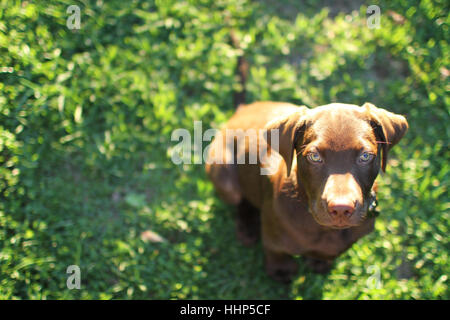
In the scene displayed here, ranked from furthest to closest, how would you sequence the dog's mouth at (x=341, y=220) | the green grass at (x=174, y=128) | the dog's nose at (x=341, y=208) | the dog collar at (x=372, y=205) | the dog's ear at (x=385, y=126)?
the green grass at (x=174, y=128)
the dog collar at (x=372, y=205)
the dog's ear at (x=385, y=126)
the dog's mouth at (x=341, y=220)
the dog's nose at (x=341, y=208)

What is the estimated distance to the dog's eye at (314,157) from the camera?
94.4 inches

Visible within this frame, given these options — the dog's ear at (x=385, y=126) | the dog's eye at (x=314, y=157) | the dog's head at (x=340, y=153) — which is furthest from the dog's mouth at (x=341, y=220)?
the dog's ear at (x=385, y=126)

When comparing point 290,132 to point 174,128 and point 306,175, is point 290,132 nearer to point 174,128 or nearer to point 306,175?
point 306,175

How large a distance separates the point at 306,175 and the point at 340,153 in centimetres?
26

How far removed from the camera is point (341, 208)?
2.23m

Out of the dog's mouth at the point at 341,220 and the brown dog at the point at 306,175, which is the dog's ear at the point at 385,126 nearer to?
the brown dog at the point at 306,175

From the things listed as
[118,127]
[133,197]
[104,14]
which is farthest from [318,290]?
[104,14]

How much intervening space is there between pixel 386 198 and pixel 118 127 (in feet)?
9.08

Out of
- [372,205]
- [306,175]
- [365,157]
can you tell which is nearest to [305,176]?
[306,175]

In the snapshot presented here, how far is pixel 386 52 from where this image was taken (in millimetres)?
4363

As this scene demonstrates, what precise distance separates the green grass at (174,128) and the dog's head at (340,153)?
1431 millimetres

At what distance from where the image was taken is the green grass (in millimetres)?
3582

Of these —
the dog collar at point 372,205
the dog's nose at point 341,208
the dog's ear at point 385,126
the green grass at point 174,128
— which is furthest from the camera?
the green grass at point 174,128
